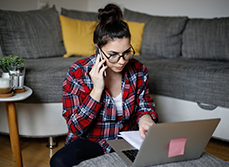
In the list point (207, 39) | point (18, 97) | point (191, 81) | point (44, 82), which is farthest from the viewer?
point (207, 39)

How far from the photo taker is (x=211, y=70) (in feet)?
5.82

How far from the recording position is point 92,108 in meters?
1.08

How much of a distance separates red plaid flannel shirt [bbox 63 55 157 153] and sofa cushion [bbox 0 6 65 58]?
3.33 feet

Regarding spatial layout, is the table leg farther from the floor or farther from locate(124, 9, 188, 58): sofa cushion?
locate(124, 9, 188, 58): sofa cushion

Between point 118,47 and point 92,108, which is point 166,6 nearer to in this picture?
point 118,47

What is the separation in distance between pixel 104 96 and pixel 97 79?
11 cm

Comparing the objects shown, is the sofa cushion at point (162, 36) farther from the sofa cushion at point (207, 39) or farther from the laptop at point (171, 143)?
the laptop at point (171, 143)

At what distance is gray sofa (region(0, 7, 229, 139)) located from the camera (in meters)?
1.69

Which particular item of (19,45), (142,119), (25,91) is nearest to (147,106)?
(142,119)

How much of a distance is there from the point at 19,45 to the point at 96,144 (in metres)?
1.23

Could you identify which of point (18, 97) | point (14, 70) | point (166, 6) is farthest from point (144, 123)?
point (166, 6)

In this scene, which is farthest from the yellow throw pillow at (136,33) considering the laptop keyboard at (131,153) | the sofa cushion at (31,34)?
the laptop keyboard at (131,153)

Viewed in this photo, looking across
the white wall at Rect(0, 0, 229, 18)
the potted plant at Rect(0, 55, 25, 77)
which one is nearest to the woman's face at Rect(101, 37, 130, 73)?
the potted plant at Rect(0, 55, 25, 77)

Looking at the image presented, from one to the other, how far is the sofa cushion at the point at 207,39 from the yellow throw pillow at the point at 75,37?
90 cm
